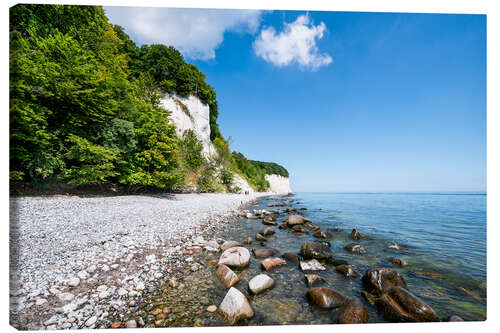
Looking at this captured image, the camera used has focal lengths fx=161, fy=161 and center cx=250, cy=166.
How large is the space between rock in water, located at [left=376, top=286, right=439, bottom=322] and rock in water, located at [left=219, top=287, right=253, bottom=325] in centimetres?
218

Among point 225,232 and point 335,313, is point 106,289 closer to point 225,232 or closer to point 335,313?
point 335,313

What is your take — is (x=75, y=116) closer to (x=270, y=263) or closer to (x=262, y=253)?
(x=262, y=253)

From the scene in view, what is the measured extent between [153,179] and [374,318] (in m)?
12.4

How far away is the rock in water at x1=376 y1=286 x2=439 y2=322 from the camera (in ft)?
7.94

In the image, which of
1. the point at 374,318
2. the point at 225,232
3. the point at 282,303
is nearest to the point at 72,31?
the point at 225,232

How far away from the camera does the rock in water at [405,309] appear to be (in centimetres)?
242

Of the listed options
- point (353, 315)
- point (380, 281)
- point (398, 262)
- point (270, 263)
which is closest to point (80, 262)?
point (270, 263)

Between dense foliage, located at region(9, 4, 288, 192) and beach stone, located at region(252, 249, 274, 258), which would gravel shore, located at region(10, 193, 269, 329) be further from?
dense foliage, located at region(9, 4, 288, 192)

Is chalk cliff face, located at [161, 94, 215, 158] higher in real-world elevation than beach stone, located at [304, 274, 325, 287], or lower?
higher

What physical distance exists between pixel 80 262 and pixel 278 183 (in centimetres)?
7007

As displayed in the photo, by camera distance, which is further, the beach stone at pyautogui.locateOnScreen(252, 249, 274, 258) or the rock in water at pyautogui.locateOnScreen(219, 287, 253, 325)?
the beach stone at pyautogui.locateOnScreen(252, 249, 274, 258)

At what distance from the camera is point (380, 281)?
3.22 meters

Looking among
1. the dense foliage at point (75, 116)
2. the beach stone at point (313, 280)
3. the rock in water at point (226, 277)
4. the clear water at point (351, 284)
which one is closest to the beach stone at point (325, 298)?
the clear water at point (351, 284)

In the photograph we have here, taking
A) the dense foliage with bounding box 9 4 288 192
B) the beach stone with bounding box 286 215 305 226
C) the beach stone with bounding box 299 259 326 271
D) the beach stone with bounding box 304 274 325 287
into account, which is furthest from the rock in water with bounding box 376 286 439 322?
the dense foliage with bounding box 9 4 288 192
